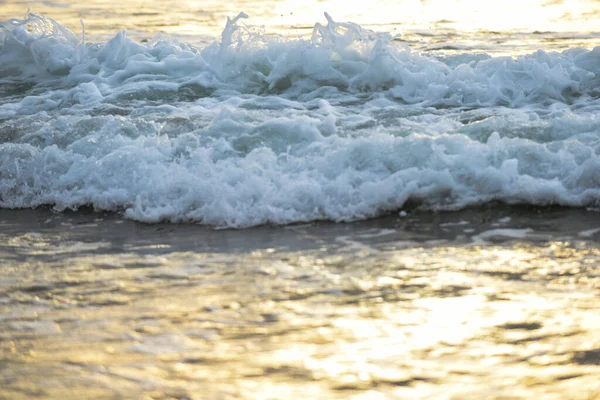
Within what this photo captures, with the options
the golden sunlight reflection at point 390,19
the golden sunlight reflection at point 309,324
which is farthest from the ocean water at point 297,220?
the golden sunlight reflection at point 390,19

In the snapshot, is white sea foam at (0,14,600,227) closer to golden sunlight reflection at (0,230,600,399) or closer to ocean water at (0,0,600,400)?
ocean water at (0,0,600,400)

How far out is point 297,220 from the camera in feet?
18.0

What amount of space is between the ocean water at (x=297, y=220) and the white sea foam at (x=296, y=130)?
0.8 inches

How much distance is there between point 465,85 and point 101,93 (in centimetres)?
356

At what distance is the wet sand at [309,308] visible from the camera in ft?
10.8

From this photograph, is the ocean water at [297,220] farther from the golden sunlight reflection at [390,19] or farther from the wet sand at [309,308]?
the golden sunlight reflection at [390,19]

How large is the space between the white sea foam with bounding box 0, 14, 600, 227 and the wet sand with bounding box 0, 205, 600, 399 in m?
0.28

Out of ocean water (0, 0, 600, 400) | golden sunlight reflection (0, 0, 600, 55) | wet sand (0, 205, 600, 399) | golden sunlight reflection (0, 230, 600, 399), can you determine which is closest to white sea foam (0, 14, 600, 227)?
ocean water (0, 0, 600, 400)

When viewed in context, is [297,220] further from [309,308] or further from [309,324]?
[309,324]

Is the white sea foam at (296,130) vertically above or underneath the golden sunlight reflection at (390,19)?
underneath

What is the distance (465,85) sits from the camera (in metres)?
8.30

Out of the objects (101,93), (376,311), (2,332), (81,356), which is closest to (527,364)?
(376,311)

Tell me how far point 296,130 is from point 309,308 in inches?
110

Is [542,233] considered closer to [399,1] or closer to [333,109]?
[333,109]
